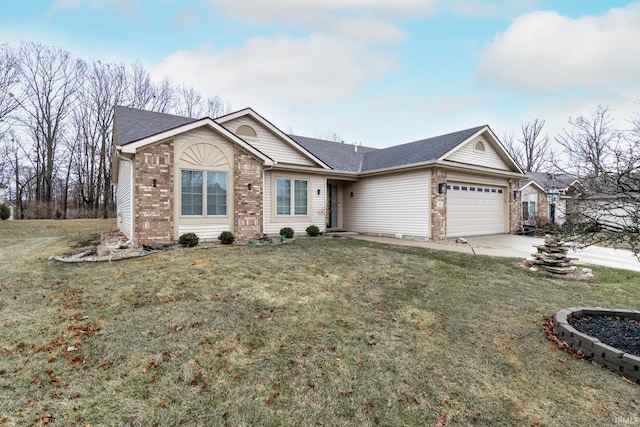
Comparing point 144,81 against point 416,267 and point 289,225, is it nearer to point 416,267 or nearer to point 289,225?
point 289,225

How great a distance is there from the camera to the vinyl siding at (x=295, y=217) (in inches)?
485

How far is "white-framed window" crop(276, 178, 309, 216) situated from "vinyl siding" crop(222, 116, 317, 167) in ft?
2.85

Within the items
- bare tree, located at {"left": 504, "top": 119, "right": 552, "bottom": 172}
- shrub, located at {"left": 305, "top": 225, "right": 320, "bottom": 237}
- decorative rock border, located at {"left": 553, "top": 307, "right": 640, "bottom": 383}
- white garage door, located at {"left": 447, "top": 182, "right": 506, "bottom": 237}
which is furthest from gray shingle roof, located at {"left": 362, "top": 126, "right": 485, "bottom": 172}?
bare tree, located at {"left": 504, "top": 119, "right": 552, "bottom": 172}

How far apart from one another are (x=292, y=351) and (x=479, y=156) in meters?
13.7

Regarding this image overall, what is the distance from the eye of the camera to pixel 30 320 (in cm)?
423

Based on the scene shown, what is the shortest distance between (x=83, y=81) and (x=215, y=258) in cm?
2680

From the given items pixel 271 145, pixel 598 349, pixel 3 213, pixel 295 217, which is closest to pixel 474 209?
pixel 295 217

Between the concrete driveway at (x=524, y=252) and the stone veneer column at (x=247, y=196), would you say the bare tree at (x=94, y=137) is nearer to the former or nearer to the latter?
the stone veneer column at (x=247, y=196)

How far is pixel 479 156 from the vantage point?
14.3 meters

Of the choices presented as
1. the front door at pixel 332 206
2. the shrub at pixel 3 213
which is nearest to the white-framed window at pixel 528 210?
the front door at pixel 332 206

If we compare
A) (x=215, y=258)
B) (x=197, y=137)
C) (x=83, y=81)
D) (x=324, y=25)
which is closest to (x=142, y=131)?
(x=197, y=137)

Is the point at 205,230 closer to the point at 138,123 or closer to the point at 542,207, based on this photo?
the point at 138,123

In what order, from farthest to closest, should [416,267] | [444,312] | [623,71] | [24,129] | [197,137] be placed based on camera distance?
[24,129] < [623,71] < [197,137] < [416,267] < [444,312]

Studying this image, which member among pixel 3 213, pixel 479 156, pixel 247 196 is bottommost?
pixel 3 213
